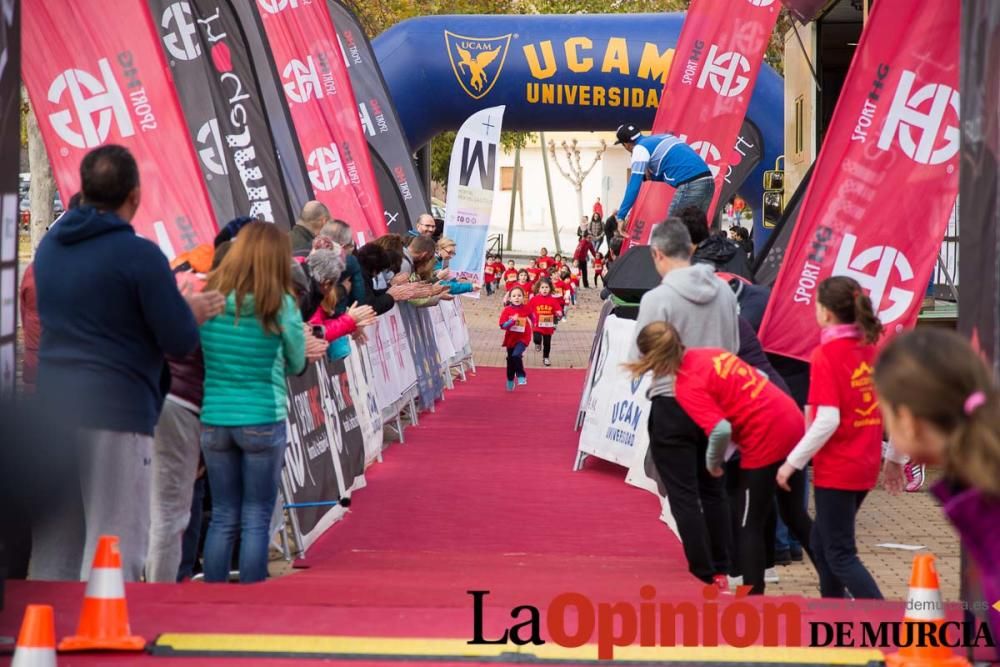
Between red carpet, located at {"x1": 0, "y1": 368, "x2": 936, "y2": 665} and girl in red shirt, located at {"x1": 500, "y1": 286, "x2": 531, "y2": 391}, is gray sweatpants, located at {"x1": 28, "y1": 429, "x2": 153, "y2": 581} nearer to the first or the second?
red carpet, located at {"x1": 0, "y1": 368, "x2": 936, "y2": 665}

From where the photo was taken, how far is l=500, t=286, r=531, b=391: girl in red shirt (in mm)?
19016

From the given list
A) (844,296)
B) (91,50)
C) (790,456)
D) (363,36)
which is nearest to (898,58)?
(844,296)

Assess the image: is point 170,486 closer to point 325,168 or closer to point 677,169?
point 677,169

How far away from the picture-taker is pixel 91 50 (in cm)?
Result: 855

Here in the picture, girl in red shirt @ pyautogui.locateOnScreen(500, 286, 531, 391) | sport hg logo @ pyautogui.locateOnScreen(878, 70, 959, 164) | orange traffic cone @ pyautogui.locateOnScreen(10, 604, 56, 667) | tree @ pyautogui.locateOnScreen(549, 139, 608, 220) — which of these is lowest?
tree @ pyautogui.locateOnScreen(549, 139, 608, 220)

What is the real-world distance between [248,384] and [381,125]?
48.5ft

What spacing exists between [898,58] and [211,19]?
5295 millimetres

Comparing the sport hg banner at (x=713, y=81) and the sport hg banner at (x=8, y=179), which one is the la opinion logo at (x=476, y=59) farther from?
the sport hg banner at (x=8, y=179)

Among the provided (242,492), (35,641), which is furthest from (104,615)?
(242,492)

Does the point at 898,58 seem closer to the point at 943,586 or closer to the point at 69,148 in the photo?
the point at 943,586

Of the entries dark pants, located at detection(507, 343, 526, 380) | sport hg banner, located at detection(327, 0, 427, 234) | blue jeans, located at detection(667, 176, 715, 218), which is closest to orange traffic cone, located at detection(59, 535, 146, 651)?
blue jeans, located at detection(667, 176, 715, 218)

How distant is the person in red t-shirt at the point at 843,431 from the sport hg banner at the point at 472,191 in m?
12.2

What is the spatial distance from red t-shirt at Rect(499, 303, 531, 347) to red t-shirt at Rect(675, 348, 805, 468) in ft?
38.4

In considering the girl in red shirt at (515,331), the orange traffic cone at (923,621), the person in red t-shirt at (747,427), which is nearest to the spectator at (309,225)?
the person in red t-shirt at (747,427)
